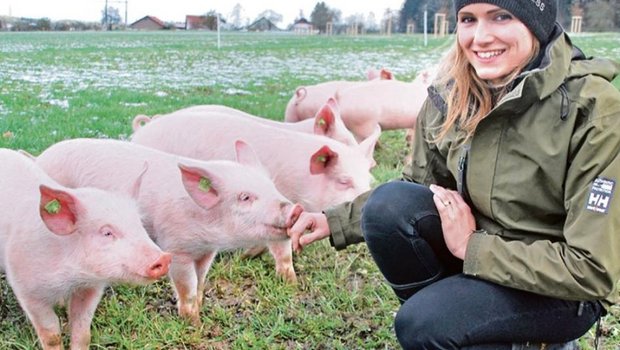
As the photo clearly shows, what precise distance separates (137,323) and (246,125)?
1.28 m

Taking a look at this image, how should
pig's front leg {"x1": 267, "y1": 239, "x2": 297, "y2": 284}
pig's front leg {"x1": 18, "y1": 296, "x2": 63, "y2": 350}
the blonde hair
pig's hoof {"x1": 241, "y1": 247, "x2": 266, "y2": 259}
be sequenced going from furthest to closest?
pig's hoof {"x1": 241, "y1": 247, "x2": 266, "y2": 259} → pig's front leg {"x1": 267, "y1": 239, "x2": 297, "y2": 284} → pig's front leg {"x1": 18, "y1": 296, "x2": 63, "y2": 350} → the blonde hair

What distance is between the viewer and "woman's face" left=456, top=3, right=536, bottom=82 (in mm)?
2201

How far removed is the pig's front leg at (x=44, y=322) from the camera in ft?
8.62

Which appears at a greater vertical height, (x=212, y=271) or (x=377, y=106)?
(x=377, y=106)

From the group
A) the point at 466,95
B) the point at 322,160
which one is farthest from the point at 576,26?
the point at 466,95

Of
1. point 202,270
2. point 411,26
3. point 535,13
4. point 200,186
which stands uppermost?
point 411,26

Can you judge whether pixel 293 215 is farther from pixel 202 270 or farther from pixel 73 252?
pixel 73 252

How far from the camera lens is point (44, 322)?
2.65 m

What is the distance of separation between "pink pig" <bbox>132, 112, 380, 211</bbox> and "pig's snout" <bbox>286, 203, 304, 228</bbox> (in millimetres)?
622

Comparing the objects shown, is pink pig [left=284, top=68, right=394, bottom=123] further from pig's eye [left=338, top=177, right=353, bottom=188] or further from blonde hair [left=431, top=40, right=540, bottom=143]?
blonde hair [left=431, top=40, right=540, bottom=143]

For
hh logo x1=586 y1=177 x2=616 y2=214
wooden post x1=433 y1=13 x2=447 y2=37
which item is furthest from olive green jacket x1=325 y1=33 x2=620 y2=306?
wooden post x1=433 y1=13 x2=447 y2=37

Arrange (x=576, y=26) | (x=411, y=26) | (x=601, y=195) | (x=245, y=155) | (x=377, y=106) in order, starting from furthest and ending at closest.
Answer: (x=411, y=26) < (x=576, y=26) < (x=377, y=106) < (x=245, y=155) < (x=601, y=195)

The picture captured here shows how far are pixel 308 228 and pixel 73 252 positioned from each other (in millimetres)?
840

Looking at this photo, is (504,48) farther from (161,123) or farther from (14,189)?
(161,123)
